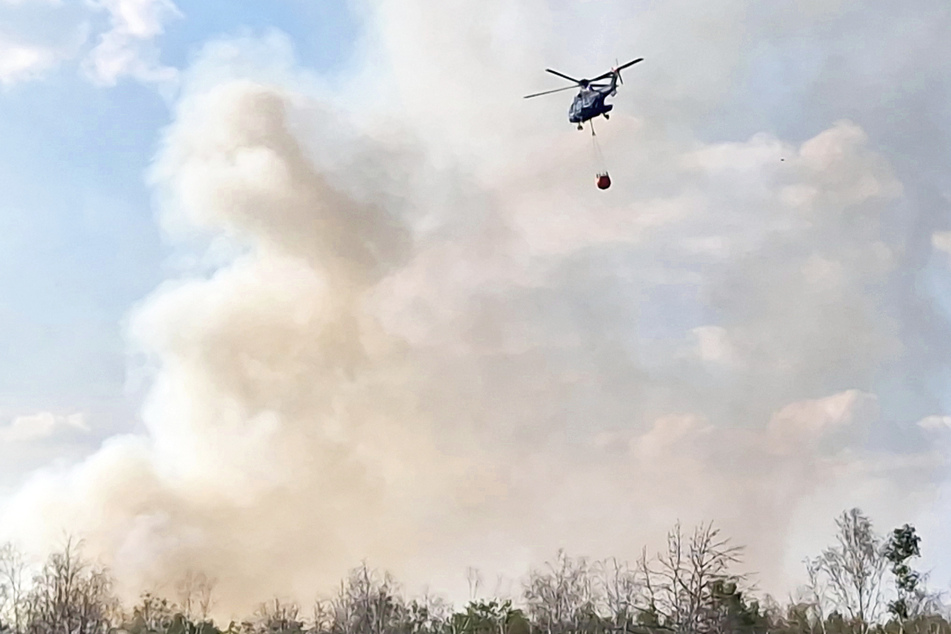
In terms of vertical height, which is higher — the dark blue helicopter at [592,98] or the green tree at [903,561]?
the dark blue helicopter at [592,98]

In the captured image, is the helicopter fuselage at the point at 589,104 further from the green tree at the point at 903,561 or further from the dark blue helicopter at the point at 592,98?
the green tree at the point at 903,561

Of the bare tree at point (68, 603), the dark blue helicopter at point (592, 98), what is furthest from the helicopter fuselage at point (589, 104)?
the bare tree at point (68, 603)

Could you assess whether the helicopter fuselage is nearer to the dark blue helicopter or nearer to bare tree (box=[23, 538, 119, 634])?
the dark blue helicopter

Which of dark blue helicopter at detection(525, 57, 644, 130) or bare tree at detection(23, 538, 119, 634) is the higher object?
dark blue helicopter at detection(525, 57, 644, 130)

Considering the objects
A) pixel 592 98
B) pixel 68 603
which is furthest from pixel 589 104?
pixel 68 603

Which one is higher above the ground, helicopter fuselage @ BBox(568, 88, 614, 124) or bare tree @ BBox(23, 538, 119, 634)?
helicopter fuselage @ BBox(568, 88, 614, 124)

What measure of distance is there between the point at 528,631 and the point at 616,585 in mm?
8349

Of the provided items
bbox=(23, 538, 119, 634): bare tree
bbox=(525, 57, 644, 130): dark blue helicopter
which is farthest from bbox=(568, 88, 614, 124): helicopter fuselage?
bbox=(23, 538, 119, 634): bare tree

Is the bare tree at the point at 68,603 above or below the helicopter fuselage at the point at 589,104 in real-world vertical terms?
below

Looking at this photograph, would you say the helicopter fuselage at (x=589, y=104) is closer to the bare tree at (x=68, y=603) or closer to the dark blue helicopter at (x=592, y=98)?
the dark blue helicopter at (x=592, y=98)

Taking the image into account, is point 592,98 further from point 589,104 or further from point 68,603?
point 68,603

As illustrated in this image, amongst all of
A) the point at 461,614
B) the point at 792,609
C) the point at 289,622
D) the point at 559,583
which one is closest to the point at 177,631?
the point at 289,622

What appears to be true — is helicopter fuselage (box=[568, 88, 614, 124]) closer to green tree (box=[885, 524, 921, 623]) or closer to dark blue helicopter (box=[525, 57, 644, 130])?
dark blue helicopter (box=[525, 57, 644, 130])

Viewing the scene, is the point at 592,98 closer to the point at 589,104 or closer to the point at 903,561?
the point at 589,104
